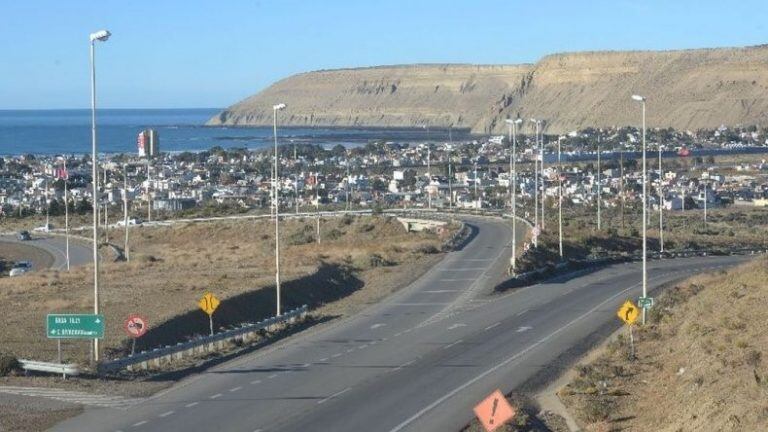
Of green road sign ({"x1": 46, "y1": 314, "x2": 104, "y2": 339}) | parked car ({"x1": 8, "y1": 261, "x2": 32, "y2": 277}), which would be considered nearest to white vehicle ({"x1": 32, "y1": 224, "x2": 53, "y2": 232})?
parked car ({"x1": 8, "y1": 261, "x2": 32, "y2": 277})

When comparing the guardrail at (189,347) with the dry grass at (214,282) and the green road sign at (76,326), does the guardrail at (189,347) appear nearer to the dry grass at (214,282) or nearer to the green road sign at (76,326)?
the green road sign at (76,326)

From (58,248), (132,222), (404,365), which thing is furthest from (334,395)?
(132,222)

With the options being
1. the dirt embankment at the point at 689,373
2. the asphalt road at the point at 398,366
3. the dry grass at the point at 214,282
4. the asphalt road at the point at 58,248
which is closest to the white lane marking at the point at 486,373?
the asphalt road at the point at 398,366

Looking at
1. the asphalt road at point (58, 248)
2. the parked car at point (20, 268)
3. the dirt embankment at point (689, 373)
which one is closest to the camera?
the dirt embankment at point (689, 373)

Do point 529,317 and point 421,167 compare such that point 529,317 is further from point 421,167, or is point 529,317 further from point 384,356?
point 421,167

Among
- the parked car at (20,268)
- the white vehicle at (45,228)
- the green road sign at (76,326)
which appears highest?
the green road sign at (76,326)

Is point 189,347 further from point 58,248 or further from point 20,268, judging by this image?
point 58,248

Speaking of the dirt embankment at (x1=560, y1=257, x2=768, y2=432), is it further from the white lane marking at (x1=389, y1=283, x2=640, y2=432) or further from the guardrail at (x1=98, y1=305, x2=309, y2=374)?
the guardrail at (x1=98, y1=305, x2=309, y2=374)
